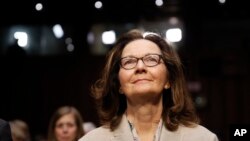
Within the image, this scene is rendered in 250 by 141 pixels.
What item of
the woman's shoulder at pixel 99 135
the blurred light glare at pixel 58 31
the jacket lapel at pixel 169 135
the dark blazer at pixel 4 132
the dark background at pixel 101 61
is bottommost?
the jacket lapel at pixel 169 135

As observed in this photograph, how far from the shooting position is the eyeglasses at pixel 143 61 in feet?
7.22

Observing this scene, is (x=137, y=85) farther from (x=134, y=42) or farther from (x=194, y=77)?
(x=194, y=77)

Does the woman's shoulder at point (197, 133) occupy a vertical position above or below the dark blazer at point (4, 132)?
below

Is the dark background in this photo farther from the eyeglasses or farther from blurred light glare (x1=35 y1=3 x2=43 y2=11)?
the eyeglasses

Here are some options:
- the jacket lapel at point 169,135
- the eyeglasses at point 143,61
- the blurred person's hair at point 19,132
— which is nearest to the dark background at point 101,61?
the blurred person's hair at point 19,132

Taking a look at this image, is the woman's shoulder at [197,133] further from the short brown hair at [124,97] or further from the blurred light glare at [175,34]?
the blurred light glare at [175,34]

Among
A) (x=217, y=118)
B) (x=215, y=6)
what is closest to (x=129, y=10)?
(x=215, y=6)

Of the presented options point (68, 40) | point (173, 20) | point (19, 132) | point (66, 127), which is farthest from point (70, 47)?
point (66, 127)

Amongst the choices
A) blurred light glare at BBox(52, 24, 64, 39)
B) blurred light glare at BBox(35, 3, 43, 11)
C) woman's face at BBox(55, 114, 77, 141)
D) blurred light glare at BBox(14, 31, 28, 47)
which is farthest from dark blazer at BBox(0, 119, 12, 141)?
blurred light glare at BBox(52, 24, 64, 39)

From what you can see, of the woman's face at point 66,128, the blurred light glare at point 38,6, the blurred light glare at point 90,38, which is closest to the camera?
the woman's face at point 66,128

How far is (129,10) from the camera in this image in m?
6.09

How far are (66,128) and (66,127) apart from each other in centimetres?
1

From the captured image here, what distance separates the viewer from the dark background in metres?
6.34

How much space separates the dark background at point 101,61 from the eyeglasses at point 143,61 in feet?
11.9
